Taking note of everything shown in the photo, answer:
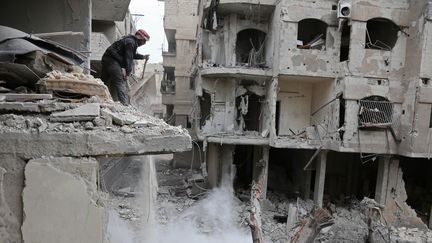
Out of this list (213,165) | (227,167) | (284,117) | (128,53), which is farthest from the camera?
(213,165)

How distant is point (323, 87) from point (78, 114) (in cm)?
1500

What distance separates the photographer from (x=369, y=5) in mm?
14203

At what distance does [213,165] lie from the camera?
17234 millimetres

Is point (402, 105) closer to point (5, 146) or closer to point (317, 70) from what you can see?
point (317, 70)

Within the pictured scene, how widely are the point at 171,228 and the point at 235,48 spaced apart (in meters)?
9.68

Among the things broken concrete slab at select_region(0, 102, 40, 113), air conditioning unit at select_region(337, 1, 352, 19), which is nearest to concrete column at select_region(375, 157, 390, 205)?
air conditioning unit at select_region(337, 1, 352, 19)

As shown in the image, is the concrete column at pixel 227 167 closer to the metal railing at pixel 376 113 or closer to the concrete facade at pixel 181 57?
the metal railing at pixel 376 113

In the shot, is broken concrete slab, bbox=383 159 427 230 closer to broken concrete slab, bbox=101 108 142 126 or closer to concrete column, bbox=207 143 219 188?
concrete column, bbox=207 143 219 188

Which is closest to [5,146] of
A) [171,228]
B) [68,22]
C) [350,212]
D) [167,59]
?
[68,22]

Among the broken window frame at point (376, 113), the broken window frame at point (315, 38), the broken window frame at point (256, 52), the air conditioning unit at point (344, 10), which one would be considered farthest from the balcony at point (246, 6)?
the broken window frame at point (376, 113)

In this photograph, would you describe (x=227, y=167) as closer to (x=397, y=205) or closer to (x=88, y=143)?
(x=397, y=205)

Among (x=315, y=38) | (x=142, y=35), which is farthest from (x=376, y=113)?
(x=142, y=35)

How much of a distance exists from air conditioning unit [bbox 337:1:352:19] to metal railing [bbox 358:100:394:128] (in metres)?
3.90

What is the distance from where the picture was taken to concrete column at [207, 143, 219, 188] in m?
16.9
